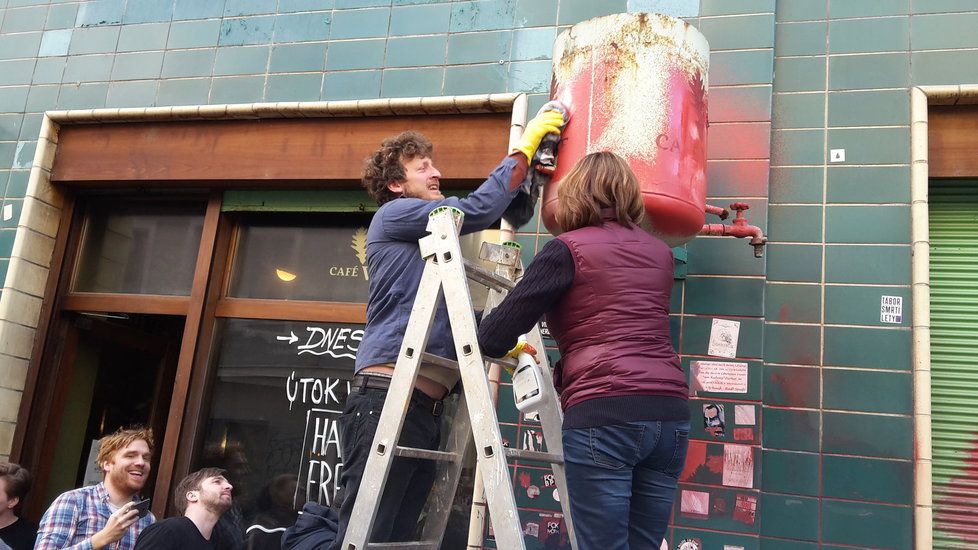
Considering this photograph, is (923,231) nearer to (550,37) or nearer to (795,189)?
(795,189)

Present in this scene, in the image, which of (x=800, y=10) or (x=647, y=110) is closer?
(x=647, y=110)

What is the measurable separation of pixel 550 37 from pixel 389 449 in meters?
2.40

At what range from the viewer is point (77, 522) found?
10.9ft

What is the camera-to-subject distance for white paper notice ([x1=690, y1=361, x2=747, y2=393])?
3348mm

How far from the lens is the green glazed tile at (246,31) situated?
14.9ft

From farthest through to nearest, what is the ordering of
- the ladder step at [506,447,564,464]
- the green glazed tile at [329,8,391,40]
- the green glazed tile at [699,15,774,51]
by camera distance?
the green glazed tile at [329,8,391,40], the green glazed tile at [699,15,774,51], the ladder step at [506,447,564,464]

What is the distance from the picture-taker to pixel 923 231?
3336mm

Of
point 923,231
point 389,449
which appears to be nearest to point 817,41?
point 923,231

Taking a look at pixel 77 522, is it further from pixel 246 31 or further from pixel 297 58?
pixel 246 31

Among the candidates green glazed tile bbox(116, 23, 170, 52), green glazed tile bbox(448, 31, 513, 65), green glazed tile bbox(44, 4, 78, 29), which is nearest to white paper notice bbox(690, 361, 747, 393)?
green glazed tile bbox(448, 31, 513, 65)

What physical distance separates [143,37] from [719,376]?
363cm

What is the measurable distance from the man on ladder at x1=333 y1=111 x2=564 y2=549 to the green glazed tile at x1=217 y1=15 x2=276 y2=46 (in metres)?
2.23

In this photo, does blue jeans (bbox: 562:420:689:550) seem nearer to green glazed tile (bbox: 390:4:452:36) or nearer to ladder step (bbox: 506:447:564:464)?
ladder step (bbox: 506:447:564:464)

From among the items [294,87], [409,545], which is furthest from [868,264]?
[294,87]
